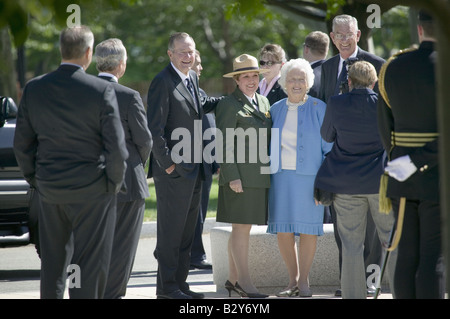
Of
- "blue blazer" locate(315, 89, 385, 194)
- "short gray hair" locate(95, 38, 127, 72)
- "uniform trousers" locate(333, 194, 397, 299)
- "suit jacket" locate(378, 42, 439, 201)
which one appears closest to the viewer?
"suit jacket" locate(378, 42, 439, 201)

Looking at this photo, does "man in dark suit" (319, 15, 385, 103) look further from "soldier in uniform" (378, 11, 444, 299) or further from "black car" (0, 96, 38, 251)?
"black car" (0, 96, 38, 251)

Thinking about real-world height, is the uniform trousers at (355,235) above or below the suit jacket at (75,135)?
below

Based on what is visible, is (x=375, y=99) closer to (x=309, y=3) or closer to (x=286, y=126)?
(x=286, y=126)

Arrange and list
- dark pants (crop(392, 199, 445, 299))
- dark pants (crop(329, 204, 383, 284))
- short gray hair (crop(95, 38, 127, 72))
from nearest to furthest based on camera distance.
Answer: dark pants (crop(392, 199, 445, 299)), short gray hair (crop(95, 38, 127, 72)), dark pants (crop(329, 204, 383, 284))

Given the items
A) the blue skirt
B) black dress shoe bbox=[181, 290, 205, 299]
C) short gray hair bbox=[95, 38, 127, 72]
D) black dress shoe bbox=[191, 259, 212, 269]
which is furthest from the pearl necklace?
black dress shoe bbox=[191, 259, 212, 269]

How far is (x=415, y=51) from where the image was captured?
5332 millimetres

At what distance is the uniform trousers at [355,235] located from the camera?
6320mm

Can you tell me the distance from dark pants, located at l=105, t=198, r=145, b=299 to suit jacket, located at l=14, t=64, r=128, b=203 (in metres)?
1.12

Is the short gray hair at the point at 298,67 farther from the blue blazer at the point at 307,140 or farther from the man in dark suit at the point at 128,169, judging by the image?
the man in dark suit at the point at 128,169

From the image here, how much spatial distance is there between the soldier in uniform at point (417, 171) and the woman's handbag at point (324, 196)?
1109mm

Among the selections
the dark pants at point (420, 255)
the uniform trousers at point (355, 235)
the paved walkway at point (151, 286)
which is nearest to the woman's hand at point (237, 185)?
the paved walkway at point (151, 286)

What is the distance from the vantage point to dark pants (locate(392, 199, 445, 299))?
16.7 feet

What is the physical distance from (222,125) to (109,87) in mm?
2021

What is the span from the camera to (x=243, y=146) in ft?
24.3
